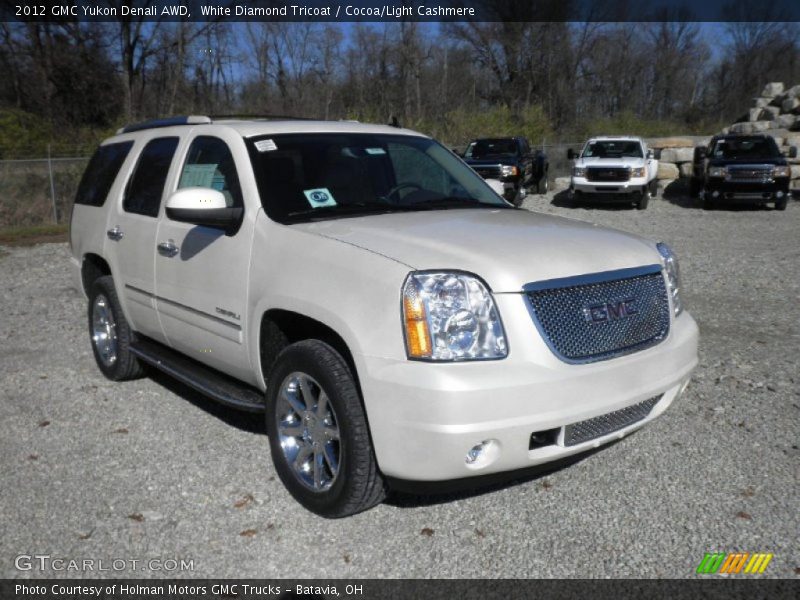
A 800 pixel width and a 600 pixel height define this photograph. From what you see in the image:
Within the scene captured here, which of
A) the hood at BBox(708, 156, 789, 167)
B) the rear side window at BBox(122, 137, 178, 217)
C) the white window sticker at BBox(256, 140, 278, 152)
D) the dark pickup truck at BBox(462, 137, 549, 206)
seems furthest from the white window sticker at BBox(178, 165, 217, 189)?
the hood at BBox(708, 156, 789, 167)

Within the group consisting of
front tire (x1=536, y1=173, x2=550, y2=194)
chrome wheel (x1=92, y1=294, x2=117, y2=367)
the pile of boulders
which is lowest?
chrome wheel (x1=92, y1=294, x2=117, y2=367)

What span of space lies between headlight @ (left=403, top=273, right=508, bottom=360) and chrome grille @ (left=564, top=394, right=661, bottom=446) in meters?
0.53

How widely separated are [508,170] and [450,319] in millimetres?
18217

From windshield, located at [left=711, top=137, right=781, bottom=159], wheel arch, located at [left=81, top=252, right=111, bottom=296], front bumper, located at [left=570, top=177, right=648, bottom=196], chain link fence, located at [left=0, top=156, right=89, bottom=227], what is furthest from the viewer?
front bumper, located at [left=570, top=177, right=648, bottom=196]

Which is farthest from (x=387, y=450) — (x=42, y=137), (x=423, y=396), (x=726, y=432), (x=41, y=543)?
(x=42, y=137)

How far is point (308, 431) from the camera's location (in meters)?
3.70

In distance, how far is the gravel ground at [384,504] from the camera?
337 cm

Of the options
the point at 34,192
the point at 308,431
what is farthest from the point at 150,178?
the point at 34,192

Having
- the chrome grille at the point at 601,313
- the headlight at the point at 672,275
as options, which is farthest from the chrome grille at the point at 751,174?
the chrome grille at the point at 601,313

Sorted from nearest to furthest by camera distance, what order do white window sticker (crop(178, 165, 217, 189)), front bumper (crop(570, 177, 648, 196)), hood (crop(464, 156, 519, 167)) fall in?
1. white window sticker (crop(178, 165, 217, 189))
2. front bumper (crop(570, 177, 648, 196))
3. hood (crop(464, 156, 519, 167))

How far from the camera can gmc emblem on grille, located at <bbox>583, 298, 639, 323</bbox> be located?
338cm

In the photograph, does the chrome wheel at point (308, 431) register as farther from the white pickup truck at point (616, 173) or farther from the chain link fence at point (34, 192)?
the white pickup truck at point (616, 173)

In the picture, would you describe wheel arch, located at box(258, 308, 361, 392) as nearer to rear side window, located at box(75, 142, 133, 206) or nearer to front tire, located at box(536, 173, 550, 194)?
rear side window, located at box(75, 142, 133, 206)

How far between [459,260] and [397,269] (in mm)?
280
